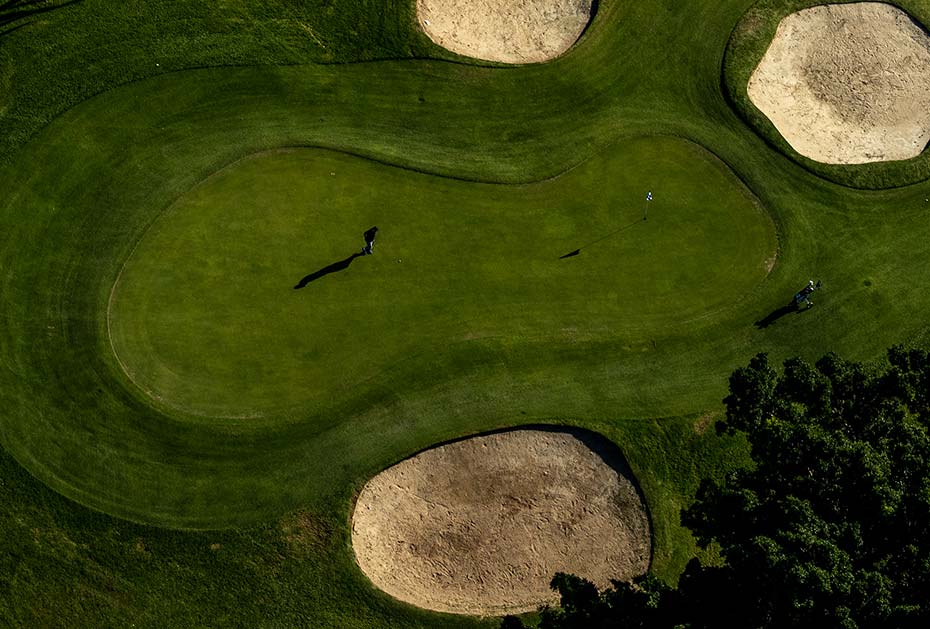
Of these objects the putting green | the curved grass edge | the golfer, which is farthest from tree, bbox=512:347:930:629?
the golfer

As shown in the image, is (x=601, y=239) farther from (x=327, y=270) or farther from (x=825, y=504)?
(x=825, y=504)

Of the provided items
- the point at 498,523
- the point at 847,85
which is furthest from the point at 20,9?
the point at 847,85

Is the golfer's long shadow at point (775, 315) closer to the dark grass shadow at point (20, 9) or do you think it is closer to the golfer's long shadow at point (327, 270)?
the golfer's long shadow at point (327, 270)

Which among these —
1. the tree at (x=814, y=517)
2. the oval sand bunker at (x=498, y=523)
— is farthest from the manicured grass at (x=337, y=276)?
the tree at (x=814, y=517)

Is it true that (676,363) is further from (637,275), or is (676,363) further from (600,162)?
(600,162)

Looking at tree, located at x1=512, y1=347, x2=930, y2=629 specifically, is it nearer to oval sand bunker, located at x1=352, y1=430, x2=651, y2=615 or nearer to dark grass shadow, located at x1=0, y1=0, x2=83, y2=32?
oval sand bunker, located at x1=352, y1=430, x2=651, y2=615

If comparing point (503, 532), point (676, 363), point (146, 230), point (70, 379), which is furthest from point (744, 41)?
point (70, 379)
